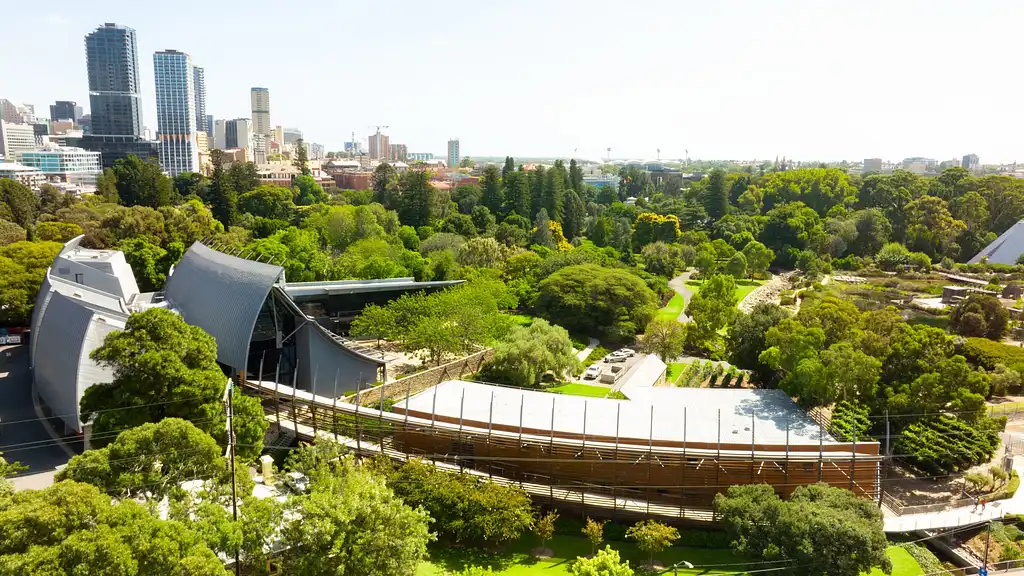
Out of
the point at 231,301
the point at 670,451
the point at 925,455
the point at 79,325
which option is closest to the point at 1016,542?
the point at 925,455

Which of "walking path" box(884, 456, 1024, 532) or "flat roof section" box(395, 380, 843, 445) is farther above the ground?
"flat roof section" box(395, 380, 843, 445)

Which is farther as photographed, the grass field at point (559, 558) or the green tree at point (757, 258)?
the green tree at point (757, 258)

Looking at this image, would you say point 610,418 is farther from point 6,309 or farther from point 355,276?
point 6,309

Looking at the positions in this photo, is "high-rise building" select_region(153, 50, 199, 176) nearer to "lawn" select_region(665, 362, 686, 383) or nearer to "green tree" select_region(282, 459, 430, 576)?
"lawn" select_region(665, 362, 686, 383)

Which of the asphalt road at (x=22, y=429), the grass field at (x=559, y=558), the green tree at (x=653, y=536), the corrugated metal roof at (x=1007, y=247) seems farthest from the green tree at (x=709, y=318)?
the corrugated metal roof at (x=1007, y=247)

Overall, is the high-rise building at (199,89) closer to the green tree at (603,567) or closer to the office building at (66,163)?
the office building at (66,163)

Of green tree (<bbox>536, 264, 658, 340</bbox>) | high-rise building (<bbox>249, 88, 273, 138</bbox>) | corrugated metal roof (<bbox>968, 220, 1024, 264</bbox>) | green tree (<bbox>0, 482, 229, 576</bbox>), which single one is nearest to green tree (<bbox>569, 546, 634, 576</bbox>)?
green tree (<bbox>0, 482, 229, 576</bbox>)
